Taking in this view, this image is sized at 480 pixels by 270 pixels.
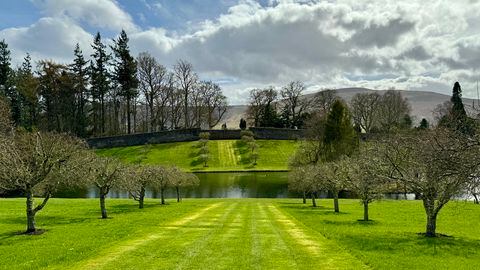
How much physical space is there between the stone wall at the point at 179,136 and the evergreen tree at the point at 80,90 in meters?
→ 4.78

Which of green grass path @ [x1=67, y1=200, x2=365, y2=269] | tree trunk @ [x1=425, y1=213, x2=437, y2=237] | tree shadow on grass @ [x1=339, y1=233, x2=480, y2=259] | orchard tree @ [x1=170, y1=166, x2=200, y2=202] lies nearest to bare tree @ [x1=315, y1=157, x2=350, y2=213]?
tree trunk @ [x1=425, y1=213, x2=437, y2=237]

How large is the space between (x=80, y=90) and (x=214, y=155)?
36390 millimetres

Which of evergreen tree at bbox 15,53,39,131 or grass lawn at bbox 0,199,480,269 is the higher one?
evergreen tree at bbox 15,53,39,131

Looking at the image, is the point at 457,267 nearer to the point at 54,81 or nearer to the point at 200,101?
the point at 54,81

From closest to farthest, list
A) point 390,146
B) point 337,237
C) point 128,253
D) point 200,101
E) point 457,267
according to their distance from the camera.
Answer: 1. point 457,267
2. point 128,253
3. point 337,237
4. point 390,146
5. point 200,101

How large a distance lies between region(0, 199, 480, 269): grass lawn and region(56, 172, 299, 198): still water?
30.7 m

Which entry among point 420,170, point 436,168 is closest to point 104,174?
point 420,170

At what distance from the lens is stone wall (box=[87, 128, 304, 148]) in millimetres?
108381

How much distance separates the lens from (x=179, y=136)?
113 meters

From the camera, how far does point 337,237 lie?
73.4 feet

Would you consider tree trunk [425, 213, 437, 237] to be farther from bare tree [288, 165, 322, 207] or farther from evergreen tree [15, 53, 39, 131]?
evergreen tree [15, 53, 39, 131]

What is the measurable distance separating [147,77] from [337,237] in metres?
97.8

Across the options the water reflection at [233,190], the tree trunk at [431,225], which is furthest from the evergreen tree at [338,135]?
the tree trunk at [431,225]

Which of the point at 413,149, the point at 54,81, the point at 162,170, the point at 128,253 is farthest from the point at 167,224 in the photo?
the point at 54,81
